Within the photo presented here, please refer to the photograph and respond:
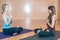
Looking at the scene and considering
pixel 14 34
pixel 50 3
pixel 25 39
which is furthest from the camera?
pixel 50 3

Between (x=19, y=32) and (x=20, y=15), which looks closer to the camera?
(x=19, y=32)

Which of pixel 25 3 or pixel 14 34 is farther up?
pixel 25 3

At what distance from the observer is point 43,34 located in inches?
146

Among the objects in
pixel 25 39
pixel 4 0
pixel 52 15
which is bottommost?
pixel 25 39

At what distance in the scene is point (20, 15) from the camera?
26.3ft

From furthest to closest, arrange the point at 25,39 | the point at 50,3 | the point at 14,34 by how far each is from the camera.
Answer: the point at 50,3
the point at 14,34
the point at 25,39

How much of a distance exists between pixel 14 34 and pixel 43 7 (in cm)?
424

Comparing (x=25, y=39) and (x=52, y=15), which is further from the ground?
(x=52, y=15)

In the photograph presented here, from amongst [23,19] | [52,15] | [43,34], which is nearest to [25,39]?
[43,34]

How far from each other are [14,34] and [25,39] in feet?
1.58

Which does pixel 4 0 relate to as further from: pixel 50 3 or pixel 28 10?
pixel 50 3

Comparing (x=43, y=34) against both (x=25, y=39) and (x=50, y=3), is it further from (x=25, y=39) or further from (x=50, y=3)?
(x=50, y=3)

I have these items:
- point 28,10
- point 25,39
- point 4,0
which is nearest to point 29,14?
point 28,10

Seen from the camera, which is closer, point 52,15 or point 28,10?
point 52,15
